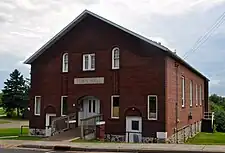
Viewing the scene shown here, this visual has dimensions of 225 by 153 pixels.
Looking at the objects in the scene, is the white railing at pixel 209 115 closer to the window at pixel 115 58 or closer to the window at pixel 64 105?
the window at pixel 115 58

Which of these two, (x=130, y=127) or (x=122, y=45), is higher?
(x=122, y=45)

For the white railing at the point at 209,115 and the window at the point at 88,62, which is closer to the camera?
the window at the point at 88,62

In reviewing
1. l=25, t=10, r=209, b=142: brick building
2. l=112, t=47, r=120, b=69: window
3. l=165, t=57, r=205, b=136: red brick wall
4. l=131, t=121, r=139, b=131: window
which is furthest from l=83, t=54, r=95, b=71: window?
l=165, t=57, r=205, b=136: red brick wall

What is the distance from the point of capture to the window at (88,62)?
1134 inches

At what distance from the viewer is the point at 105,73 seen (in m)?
27.9

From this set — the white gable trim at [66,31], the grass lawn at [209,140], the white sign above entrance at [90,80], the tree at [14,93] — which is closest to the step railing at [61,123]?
the white sign above entrance at [90,80]

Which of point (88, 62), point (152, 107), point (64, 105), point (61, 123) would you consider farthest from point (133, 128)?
point (64, 105)

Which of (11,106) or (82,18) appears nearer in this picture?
(82,18)

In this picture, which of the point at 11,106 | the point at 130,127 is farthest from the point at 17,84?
the point at 130,127

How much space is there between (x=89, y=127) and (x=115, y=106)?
8.74ft

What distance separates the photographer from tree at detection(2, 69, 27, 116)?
6988 cm

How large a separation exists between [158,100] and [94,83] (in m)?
5.42

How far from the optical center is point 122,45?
27.2m

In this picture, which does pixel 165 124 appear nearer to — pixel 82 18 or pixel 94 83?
pixel 94 83
